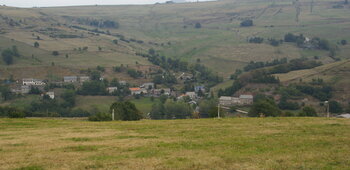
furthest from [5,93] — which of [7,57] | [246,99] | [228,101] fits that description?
[246,99]

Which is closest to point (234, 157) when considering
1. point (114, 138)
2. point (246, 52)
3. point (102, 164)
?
point (102, 164)

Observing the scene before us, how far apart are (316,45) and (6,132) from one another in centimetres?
17989

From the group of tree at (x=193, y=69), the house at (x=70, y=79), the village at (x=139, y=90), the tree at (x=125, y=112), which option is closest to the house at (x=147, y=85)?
the village at (x=139, y=90)

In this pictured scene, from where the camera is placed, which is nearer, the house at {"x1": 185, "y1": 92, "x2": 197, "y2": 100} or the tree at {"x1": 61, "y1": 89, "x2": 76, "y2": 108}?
the tree at {"x1": 61, "y1": 89, "x2": 76, "y2": 108}

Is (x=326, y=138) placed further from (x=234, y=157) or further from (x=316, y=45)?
(x=316, y=45)

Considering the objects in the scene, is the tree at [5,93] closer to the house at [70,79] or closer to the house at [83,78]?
the house at [70,79]

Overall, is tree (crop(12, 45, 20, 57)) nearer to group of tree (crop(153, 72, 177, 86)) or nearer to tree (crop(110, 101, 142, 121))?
group of tree (crop(153, 72, 177, 86))

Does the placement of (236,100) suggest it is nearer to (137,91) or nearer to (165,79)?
(137,91)

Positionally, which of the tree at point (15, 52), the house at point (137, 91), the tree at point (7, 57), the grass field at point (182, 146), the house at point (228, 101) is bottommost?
the house at point (228, 101)

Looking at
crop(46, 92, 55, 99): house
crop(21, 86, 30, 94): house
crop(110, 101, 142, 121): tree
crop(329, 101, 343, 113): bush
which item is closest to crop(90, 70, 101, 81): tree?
crop(46, 92, 55, 99): house

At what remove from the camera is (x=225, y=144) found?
22.1m

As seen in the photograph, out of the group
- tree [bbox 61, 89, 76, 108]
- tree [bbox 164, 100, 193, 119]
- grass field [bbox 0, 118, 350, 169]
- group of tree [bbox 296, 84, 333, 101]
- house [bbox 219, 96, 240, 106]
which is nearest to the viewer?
grass field [bbox 0, 118, 350, 169]

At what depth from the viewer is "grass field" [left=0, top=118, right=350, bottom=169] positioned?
58.6ft

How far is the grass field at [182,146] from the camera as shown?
58.6 ft
